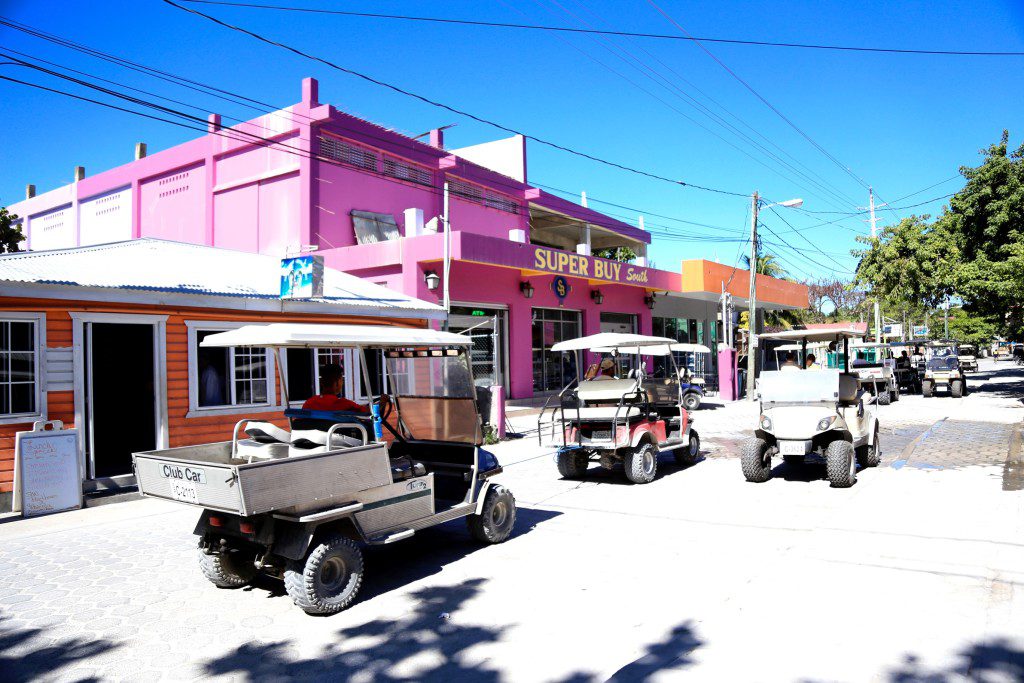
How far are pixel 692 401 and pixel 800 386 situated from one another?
10.6m

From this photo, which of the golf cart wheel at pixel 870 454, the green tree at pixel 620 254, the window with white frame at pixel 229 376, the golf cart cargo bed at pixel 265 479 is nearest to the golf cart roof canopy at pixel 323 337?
the golf cart cargo bed at pixel 265 479

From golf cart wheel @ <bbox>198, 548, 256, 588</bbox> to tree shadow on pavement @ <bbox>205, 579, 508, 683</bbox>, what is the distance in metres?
1.12

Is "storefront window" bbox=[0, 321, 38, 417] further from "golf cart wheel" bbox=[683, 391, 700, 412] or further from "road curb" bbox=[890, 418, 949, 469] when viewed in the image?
"golf cart wheel" bbox=[683, 391, 700, 412]

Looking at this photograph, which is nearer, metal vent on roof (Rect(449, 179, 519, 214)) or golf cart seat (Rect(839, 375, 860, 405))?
golf cart seat (Rect(839, 375, 860, 405))

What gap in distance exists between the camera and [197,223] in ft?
62.9

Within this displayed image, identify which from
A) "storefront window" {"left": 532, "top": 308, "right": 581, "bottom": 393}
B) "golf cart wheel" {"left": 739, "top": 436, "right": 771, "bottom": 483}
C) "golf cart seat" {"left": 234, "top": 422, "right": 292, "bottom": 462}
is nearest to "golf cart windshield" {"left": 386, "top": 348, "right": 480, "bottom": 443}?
"golf cart seat" {"left": 234, "top": 422, "right": 292, "bottom": 462}

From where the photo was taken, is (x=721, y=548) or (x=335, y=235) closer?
(x=721, y=548)

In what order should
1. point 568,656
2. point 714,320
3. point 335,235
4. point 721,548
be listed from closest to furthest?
point 568,656
point 721,548
point 335,235
point 714,320

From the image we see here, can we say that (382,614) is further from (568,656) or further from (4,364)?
(4,364)

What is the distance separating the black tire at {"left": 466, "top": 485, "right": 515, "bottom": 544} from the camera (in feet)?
20.2

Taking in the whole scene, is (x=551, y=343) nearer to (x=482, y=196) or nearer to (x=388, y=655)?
(x=482, y=196)

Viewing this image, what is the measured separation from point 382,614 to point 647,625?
1.83m

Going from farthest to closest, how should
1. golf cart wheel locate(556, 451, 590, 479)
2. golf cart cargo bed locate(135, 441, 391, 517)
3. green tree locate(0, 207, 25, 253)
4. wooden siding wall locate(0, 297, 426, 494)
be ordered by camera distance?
1. green tree locate(0, 207, 25, 253)
2. golf cart wheel locate(556, 451, 590, 479)
3. wooden siding wall locate(0, 297, 426, 494)
4. golf cart cargo bed locate(135, 441, 391, 517)

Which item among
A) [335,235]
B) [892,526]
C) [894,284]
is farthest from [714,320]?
[892,526]
